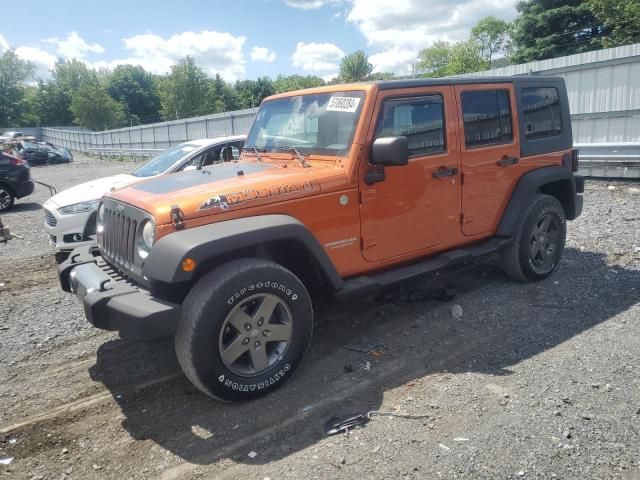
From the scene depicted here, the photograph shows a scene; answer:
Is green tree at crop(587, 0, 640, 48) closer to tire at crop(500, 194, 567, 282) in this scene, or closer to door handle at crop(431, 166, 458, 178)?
tire at crop(500, 194, 567, 282)

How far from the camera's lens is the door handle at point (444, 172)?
4.32 metres

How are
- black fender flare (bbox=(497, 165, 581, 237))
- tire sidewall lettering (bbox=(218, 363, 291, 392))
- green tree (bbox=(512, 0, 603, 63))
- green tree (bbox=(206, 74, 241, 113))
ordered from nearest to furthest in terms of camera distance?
tire sidewall lettering (bbox=(218, 363, 291, 392)) < black fender flare (bbox=(497, 165, 581, 237)) < green tree (bbox=(512, 0, 603, 63)) < green tree (bbox=(206, 74, 241, 113))

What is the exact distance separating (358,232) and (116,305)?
183 cm

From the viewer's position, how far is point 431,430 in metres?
3.01

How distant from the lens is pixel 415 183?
4.19 meters

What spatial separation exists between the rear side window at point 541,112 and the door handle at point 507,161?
0.33m

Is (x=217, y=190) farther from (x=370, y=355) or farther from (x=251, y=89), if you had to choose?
(x=251, y=89)

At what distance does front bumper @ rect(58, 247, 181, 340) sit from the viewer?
2.97 m

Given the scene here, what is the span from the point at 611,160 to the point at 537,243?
5724 mm

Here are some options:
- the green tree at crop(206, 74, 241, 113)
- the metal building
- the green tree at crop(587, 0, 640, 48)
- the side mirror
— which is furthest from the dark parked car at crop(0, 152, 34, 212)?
the green tree at crop(206, 74, 241, 113)

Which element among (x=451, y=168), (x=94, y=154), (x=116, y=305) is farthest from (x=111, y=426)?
(x=94, y=154)

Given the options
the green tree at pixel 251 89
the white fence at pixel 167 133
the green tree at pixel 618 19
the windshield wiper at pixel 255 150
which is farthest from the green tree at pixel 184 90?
the windshield wiper at pixel 255 150

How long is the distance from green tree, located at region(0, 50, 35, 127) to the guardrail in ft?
261

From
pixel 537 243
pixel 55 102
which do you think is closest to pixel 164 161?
pixel 537 243
